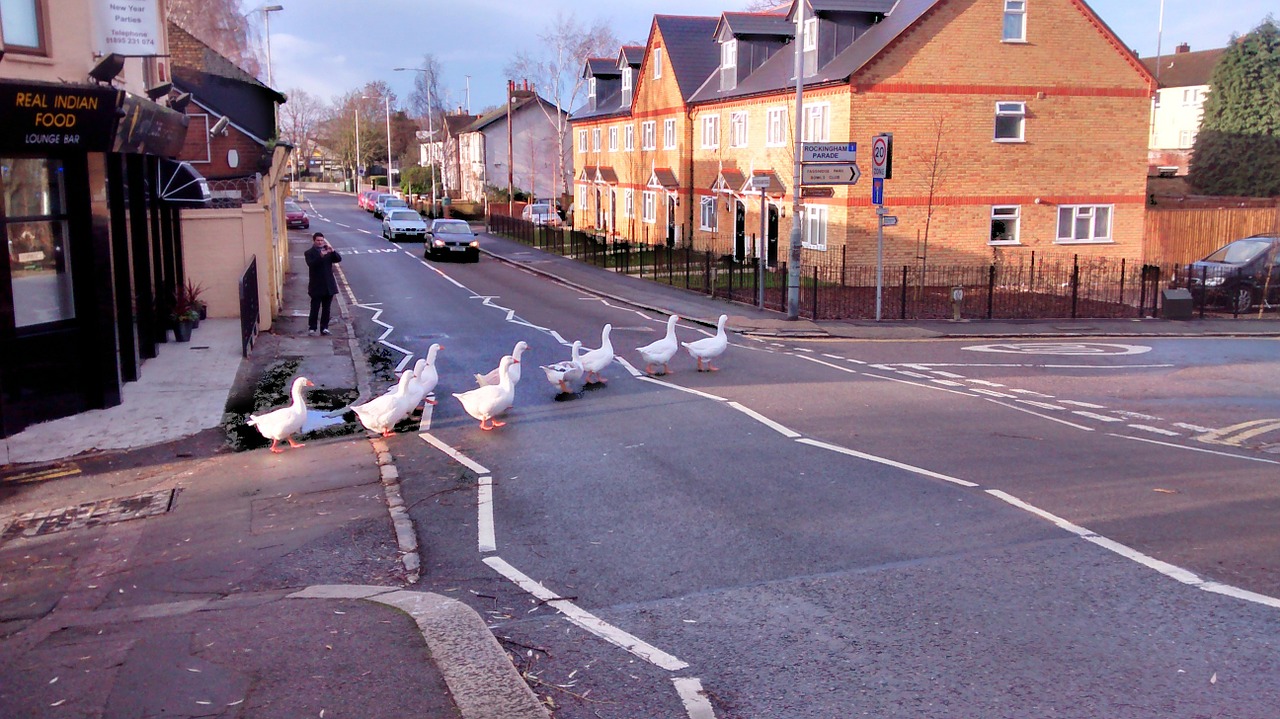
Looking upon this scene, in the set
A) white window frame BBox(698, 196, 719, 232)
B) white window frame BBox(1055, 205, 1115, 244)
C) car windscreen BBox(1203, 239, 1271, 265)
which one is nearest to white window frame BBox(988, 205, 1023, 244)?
white window frame BBox(1055, 205, 1115, 244)

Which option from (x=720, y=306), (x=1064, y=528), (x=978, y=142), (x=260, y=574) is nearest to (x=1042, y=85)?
(x=978, y=142)

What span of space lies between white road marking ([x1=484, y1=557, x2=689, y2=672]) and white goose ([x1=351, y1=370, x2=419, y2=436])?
172 inches

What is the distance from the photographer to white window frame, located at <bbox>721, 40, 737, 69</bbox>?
40.0 m

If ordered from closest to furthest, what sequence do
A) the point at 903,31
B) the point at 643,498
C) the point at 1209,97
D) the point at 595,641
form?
the point at 595,641
the point at 643,498
the point at 903,31
the point at 1209,97

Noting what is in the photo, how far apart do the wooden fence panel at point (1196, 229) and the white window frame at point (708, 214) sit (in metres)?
15.9

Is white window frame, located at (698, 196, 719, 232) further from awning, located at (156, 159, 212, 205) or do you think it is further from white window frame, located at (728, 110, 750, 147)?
awning, located at (156, 159, 212, 205)

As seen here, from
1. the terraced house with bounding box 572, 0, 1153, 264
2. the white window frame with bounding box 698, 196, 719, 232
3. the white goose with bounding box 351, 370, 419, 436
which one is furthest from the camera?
the white window frame with bounding box 698, 196, 719, 232

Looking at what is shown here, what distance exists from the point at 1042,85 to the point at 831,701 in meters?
31.6

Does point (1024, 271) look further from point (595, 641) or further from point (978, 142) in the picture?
point (595, 641)

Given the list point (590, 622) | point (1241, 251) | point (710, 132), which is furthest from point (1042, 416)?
point (710, 132)

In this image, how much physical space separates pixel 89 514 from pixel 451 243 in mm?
32297

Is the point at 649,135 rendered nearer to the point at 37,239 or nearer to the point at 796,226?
the point at 796,226

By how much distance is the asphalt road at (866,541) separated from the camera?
5.75 m

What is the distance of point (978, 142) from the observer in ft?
106
